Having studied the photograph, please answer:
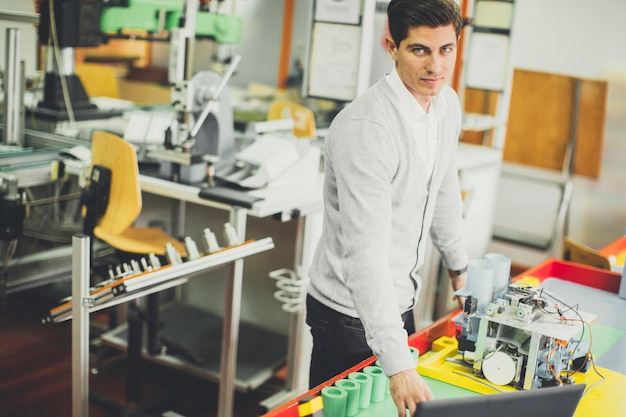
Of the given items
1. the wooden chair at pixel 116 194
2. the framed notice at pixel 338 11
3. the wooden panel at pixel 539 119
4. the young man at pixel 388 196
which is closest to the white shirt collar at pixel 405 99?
the young man at pixel 388 196

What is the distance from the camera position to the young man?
1.53 metres

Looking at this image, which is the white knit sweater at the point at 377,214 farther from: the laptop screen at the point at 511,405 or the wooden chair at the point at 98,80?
the wooden chair at the point at 98,80

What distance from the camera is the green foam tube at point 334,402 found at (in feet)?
4.71

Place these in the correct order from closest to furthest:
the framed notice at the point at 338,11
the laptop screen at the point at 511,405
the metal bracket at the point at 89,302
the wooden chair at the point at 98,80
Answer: the laptop screen at the point at 511,405 → the metal bracket at the point at 89,302 → the framed notice at the point at 338,11 → the wooden chair at the point at 98,80

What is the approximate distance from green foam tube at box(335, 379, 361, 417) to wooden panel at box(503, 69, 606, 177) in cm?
406

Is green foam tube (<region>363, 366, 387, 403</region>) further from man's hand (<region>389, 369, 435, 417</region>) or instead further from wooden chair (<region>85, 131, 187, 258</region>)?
wooden chair (<region>85, 131, 187, 258</region>)

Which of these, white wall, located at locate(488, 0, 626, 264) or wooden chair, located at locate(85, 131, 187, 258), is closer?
wooden chair, located at locate(85, 131, 187, 258)

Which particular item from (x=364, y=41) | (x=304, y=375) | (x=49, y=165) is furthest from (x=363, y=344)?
(x=364, y=41)

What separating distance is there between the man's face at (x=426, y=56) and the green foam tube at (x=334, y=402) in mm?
653

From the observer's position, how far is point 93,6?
3.53 metres

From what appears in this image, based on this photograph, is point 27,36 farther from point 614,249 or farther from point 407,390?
point 407,390

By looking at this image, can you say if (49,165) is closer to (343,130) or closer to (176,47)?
(176,47)

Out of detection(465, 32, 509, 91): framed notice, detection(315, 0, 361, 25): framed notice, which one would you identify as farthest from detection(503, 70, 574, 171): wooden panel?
detection(315, 0, 361, 25): framed notice

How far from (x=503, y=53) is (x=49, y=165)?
2.81m
